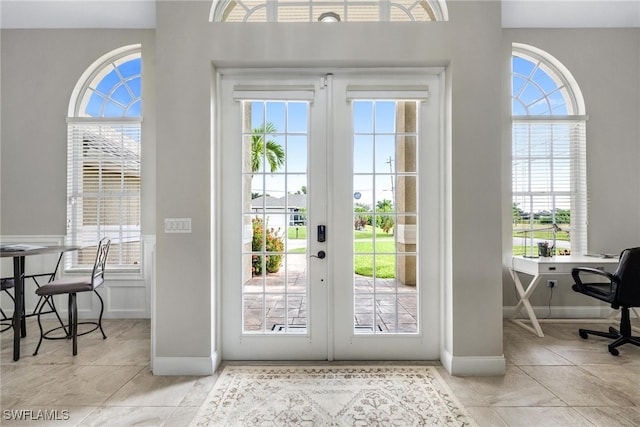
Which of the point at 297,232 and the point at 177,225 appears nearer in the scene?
the point at 177,225

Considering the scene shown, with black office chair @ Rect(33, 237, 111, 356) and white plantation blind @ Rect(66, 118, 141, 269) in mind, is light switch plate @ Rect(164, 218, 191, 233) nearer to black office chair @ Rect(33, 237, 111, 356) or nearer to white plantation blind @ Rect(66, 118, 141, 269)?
black office chair @ Rect(33, 237, 111, 356)

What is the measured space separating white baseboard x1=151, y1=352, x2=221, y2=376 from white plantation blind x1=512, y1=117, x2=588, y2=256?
371 cm

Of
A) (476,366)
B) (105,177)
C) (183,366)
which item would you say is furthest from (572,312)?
(105,177)

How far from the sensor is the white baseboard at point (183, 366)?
8.29ft

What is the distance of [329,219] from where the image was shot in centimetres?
276

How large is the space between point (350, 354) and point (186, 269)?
1547 millimetres

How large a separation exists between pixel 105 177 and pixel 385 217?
346 cm

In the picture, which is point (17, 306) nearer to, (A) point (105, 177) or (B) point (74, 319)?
(B) point (74, 319)

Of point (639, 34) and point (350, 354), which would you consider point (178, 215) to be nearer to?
point (350, 354)

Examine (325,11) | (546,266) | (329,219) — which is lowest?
(546,266)

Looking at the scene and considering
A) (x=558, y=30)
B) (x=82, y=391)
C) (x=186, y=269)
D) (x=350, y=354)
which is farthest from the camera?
(x=558, y=30)

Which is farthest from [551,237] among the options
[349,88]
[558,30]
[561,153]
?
[349,88]

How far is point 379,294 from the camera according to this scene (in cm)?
279

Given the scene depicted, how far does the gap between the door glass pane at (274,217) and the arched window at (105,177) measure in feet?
6.48
